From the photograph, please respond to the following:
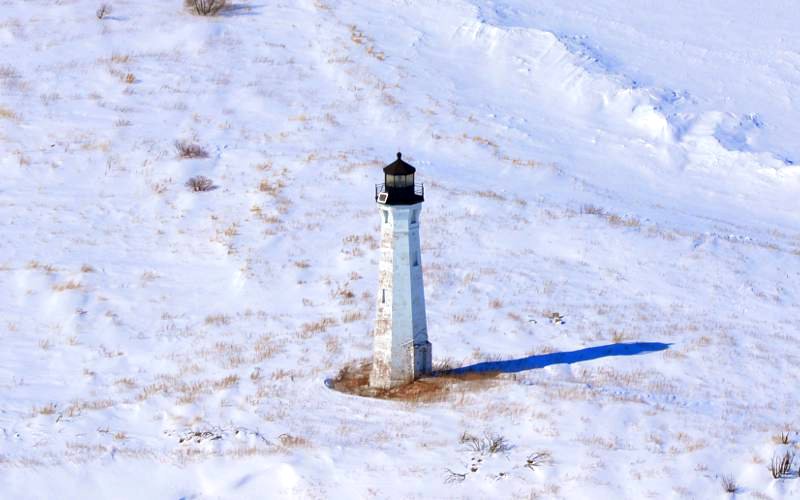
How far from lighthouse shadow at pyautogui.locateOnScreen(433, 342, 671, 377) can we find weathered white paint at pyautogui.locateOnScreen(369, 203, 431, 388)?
1004 mm

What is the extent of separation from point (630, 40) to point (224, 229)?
81.8 ft

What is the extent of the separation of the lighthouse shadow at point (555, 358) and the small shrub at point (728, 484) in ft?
22.4

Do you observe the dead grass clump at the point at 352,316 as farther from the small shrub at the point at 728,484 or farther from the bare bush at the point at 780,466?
the bare bush at the point at 780,466

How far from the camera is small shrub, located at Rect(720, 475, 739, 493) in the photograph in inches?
675

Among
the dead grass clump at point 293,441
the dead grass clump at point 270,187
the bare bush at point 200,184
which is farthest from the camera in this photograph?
the bare bush at point 200,184

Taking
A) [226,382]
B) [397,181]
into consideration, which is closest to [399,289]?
[397,181]

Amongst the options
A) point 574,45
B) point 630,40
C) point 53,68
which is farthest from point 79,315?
point 630,40

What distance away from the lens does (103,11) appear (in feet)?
172

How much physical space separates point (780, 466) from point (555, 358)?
7541 mm

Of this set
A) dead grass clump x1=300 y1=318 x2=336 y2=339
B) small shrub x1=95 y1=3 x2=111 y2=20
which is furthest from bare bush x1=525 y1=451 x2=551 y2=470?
small shrub x1=95 y1=3 x2=111 y2=20

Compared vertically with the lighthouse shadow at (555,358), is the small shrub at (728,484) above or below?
above

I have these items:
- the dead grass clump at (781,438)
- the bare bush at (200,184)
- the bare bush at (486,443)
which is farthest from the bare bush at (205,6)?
the dead grass clump at (781,438)

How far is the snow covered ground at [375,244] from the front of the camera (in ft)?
63.6

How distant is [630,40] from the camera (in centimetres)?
5116
